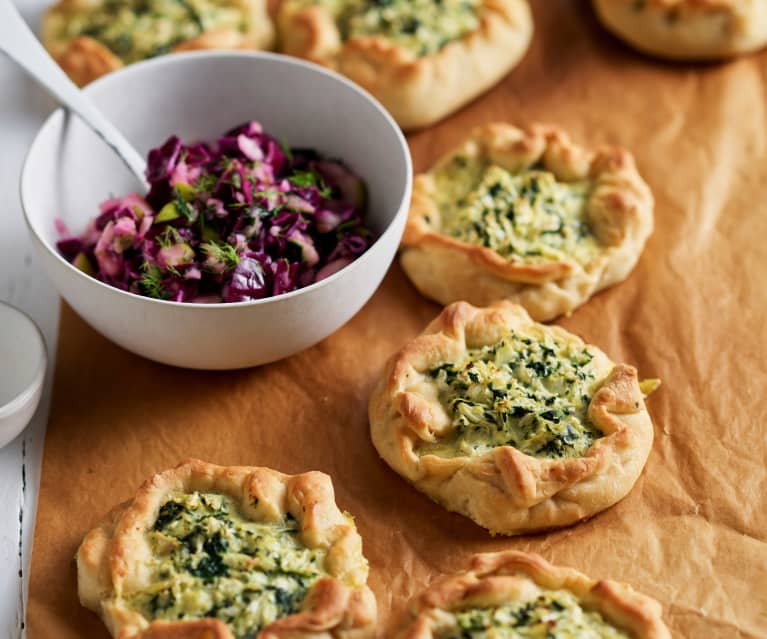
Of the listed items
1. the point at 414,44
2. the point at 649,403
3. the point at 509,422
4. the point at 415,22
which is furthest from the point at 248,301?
the point at 415,22

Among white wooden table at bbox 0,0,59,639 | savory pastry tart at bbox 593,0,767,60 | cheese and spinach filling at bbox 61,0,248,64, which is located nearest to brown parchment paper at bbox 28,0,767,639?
white wooden table at bbox 0,0,59,639

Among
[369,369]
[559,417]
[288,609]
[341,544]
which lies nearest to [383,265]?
[369,369]

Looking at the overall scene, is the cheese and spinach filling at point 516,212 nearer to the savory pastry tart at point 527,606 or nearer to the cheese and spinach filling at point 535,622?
the savory pastry tart at point 527,606

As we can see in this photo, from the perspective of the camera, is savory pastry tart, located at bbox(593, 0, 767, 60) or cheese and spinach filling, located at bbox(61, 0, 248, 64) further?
savory pastry tart, located at bbox(593, 0, 767, 60)

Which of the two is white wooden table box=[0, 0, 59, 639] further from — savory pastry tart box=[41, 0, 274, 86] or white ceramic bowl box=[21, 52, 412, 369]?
white ceramic bowl box=[21, 52, 412, 369]

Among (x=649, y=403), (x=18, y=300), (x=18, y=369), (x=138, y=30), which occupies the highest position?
(x=138, y=30)

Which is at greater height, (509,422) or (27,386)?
(27,386)

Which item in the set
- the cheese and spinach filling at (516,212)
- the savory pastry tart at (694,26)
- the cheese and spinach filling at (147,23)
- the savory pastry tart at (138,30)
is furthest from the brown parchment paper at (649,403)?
the cheese and spinach filling at (147,23)

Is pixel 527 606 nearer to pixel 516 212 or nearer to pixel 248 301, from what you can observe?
pixel 248 301
